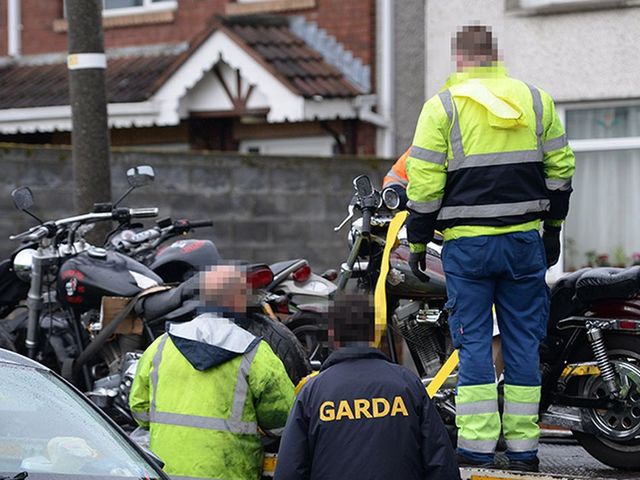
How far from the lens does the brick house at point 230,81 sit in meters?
13.6

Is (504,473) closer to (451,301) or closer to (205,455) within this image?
(451,301)

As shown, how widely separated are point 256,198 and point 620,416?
5.85 metres

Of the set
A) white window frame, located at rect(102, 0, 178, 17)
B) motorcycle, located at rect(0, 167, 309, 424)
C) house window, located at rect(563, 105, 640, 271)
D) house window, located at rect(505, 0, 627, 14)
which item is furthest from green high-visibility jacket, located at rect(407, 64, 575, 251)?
white window frame, located at rect(102, 0, 178, 17)

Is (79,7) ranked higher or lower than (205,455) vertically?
higher

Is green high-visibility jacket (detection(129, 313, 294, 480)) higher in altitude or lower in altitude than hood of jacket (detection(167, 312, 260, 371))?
lower

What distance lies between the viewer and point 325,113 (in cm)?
1362

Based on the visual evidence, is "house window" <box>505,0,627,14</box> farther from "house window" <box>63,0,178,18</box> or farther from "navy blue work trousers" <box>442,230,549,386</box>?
"navy blue work trousers" <box>442,230,549,386</box>

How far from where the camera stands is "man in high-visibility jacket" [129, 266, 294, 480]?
5410mm

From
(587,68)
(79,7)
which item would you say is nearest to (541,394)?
(79,7)

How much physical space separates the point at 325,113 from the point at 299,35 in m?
1.29

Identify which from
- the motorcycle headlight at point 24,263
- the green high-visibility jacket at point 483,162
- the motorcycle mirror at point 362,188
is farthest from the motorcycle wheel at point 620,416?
the motorcycle headlight at point 24,263

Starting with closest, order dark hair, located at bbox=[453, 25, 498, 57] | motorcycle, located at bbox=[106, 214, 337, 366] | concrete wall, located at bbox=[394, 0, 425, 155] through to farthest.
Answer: dark hair, located at bbox=[453, 25, 498, 57] → motorcycle, located at bbox=[106, 214, 337, 366] → concrete wall, located at bbox=[394, 0, 425, 155]

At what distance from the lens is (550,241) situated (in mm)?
6215

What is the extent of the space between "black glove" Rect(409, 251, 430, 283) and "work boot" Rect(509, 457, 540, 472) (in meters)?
1.04
